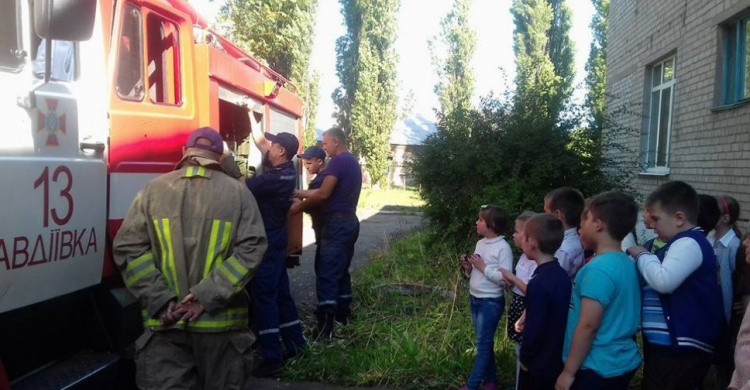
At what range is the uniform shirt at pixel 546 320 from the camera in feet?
9.65

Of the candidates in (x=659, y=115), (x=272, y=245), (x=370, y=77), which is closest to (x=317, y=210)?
(x=272, y=245)

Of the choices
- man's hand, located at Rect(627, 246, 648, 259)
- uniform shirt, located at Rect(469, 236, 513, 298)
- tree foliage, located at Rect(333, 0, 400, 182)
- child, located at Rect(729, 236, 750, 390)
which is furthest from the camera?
tree foliage, located at Rect(333, 0, 400, 182)

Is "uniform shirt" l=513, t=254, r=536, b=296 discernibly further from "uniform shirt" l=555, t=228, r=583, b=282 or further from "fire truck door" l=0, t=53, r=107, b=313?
"fire truck door" l=0, t=53, r=107, b=313

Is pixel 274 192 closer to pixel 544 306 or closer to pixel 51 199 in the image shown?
pixel 51 199

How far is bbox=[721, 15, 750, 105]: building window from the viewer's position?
21.9ft

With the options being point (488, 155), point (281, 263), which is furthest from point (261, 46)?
point (281, 263)

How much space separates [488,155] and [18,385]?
544 cm

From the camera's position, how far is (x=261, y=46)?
1686 centimetres

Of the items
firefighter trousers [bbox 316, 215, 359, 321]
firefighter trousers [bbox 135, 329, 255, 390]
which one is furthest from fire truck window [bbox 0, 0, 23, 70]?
firefighter trousers [bbox 316, 215, 359, 321]

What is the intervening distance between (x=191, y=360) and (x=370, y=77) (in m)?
29.1

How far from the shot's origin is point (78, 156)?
288 cm

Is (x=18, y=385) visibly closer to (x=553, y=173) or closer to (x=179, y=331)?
(x=179, y=331)

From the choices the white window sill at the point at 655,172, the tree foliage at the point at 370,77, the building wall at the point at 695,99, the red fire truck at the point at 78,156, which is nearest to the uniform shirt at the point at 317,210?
the red fire truck at the point at 78,156

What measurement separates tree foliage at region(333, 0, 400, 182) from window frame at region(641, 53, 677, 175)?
2211 centimetres
